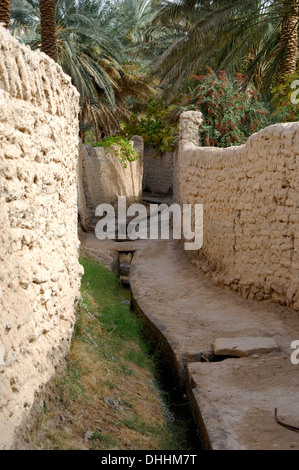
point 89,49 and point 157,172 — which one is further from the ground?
point 89,49

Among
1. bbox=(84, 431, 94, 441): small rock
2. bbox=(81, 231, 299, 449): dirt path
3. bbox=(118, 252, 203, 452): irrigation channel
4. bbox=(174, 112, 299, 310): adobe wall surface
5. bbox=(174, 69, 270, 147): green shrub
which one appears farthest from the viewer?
bbox=(174, 69, 270, 147): green shrub

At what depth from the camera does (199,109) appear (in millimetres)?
11250

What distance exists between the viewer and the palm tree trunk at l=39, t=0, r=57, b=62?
413 inches

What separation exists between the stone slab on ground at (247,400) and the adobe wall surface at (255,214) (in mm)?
1117

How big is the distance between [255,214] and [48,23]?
7.03 m

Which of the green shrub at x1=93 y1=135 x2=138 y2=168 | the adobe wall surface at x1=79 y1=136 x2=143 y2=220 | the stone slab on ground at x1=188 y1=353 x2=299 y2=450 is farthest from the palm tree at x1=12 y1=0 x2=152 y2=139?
the stone slab on ground at x1=188 y1=353 x2=299 y2=450

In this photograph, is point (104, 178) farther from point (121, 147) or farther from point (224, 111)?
point (224, 111)

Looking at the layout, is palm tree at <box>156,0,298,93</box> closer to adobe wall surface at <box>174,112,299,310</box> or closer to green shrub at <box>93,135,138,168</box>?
green shrub at <box>93,135,138,168</box>

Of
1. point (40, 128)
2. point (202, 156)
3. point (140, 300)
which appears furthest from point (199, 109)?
point (40, 128)

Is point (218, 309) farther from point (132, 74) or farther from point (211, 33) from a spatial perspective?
point (132, 74)

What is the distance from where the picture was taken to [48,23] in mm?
10578

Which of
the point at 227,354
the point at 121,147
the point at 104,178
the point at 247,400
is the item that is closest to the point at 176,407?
the point at 227,354

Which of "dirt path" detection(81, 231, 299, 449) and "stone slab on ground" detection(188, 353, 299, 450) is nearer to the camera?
Result: "stone slab on ground" detection(188, 353, 299, 450)

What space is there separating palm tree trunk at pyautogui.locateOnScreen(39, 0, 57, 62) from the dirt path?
5.66m
